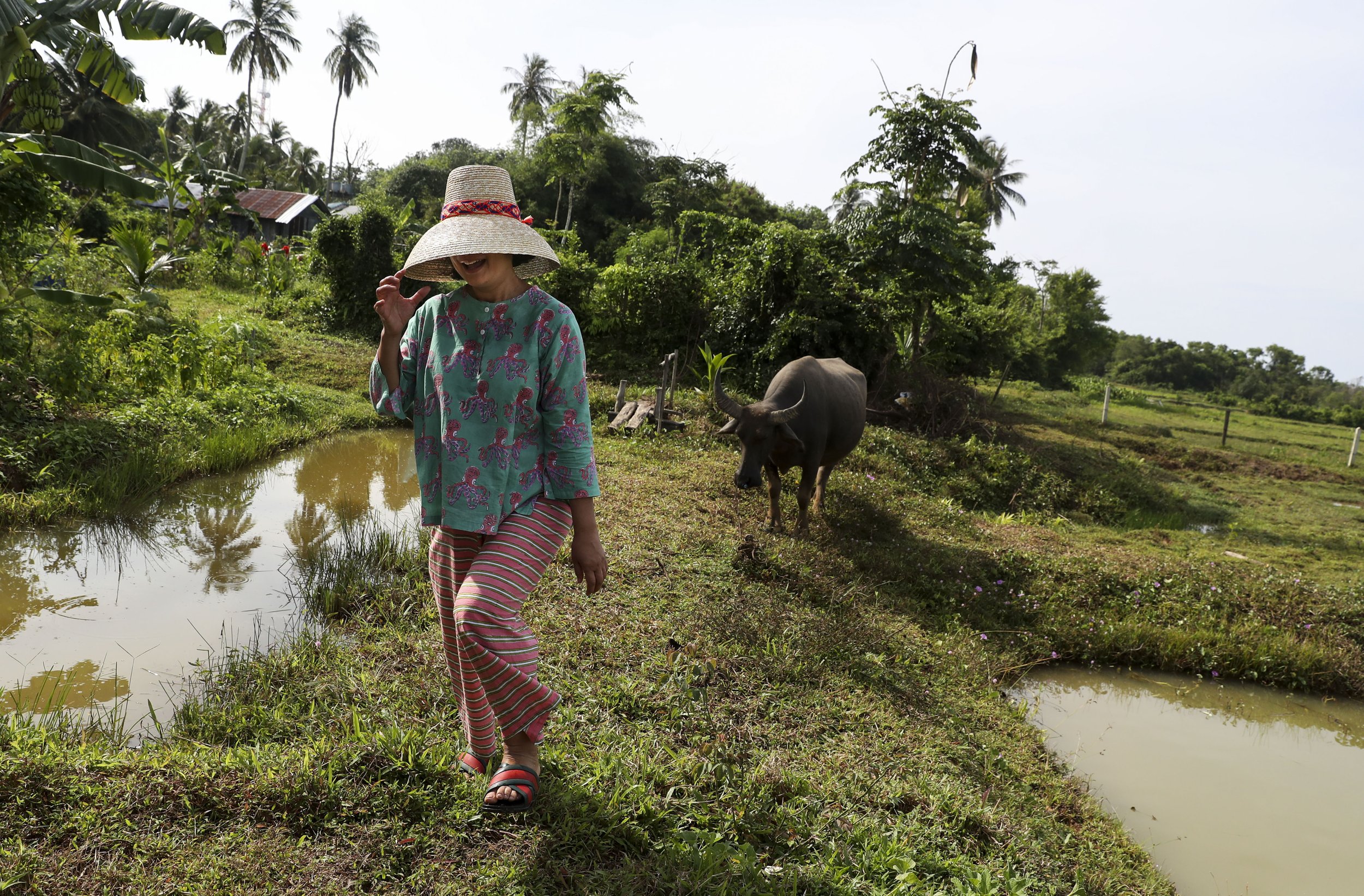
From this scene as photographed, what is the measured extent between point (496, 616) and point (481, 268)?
3.09 ft

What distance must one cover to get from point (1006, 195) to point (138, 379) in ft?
124

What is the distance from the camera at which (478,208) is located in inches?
89.4

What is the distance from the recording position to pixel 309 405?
8562 millimetres

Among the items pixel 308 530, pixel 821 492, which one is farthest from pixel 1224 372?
pixel 308 530

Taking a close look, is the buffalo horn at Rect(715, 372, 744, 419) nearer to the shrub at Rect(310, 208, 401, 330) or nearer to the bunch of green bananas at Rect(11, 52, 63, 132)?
the bunch of green bananas at Rect(11, 52, 63, 132)

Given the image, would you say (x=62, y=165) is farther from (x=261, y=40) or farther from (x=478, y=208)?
(x=261, y=40)

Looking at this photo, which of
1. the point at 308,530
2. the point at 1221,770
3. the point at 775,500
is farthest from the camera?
the point at 775,500

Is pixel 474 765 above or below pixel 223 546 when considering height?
above

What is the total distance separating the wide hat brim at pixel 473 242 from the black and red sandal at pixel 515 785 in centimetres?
140

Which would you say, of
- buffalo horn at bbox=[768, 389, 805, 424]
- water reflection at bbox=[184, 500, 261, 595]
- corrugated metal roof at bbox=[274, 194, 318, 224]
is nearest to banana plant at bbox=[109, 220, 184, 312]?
water reflection at bbox=[184, 500, 261, 595]

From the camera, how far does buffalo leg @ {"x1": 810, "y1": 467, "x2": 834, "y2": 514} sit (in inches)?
268

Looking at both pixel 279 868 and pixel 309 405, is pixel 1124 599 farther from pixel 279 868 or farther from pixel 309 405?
pixel 309 405

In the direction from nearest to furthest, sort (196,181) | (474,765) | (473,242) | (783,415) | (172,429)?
(473,242) → (474,765) → (783,415) → (172,429) → (196,181)

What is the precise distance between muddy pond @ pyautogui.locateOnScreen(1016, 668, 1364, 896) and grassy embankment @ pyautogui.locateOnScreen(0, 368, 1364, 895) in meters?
0.24
